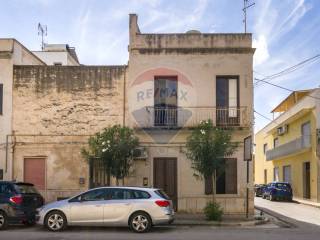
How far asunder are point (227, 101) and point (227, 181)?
3488mm

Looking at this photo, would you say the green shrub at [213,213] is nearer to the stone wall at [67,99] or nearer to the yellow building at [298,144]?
the stone wall at [67,99]

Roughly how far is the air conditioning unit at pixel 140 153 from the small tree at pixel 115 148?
1.15 feet

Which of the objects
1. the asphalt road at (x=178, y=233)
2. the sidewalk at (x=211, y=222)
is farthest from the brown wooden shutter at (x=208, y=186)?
the asphalt road at (x=178, y=233)

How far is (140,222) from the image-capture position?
15.8 meters

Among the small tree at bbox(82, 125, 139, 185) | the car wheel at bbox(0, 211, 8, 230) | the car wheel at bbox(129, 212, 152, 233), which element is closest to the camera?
the car wheel at bbox(129, 212, 152, 233)

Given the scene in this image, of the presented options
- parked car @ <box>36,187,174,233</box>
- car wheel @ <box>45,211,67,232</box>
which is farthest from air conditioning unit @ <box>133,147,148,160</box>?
car wheel @ <box>45,211,67,232</box>

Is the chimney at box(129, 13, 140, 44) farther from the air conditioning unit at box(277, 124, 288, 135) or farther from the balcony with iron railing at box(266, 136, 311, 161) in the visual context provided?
the air conditioning unit at box(277, 124, 288, 135)

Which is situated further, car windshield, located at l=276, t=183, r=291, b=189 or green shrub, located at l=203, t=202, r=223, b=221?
car windshield, located at l=276, t=183, r=291, b=189

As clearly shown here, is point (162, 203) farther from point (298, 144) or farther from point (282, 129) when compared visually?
point (282, 129)

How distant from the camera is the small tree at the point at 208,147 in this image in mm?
19359

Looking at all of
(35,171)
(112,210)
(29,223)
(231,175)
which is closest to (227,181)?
(231,175)

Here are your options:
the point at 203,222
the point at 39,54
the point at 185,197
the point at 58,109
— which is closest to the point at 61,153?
the point at 58,109

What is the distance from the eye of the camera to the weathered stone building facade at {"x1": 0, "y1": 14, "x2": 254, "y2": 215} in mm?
21875

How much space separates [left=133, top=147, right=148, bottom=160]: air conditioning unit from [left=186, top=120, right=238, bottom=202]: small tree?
238 cm
